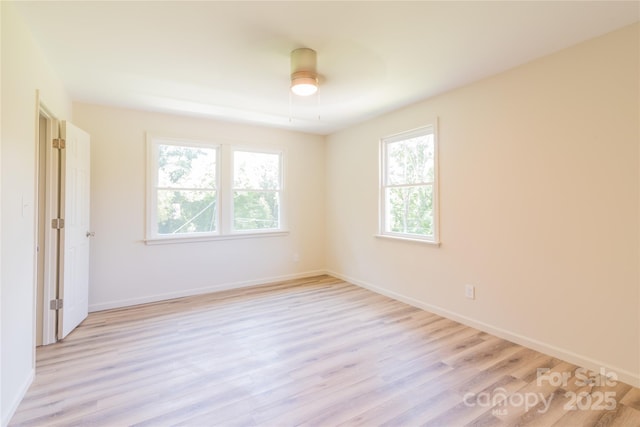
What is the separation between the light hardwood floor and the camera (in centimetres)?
181

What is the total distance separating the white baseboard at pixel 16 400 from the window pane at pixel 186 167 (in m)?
2.41

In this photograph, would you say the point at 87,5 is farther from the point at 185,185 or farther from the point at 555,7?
the point at 555,7

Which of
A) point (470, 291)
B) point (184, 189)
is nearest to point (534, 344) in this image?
point (470, 291)

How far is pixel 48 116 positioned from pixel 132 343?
2.12m

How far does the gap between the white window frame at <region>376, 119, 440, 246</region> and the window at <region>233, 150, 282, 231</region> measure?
5.54 ft

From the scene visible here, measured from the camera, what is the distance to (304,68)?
246 cm

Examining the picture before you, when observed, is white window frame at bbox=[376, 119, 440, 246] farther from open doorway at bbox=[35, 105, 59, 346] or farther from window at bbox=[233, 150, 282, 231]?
open doorway at bbox=[35, 105, 59, 346]

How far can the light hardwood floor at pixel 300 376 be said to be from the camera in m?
1.81

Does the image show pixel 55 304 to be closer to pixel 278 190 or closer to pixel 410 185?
pixel 278 190

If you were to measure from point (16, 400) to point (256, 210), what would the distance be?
3.24 metres

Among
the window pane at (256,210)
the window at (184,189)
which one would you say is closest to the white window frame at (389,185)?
the window pane at (256,210)

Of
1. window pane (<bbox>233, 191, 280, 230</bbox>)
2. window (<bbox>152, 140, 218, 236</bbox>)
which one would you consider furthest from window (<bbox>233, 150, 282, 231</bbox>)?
window (<bbox>152, 140, 218, 236</bbox>)

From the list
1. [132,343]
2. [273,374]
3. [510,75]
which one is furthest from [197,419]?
[510,75]

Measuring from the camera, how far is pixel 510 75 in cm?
275
